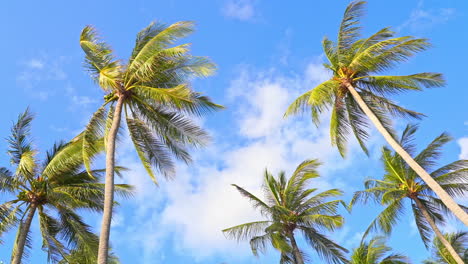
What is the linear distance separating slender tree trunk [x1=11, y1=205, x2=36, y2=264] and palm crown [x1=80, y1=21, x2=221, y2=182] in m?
3.91

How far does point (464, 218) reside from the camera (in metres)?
12.2

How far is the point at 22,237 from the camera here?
46.3 ft

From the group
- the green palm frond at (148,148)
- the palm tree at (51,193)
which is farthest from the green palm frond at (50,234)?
the green palm frond at (148,148)

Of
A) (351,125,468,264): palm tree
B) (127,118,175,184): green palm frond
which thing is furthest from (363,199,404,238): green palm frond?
(127,118,175,184): green palm frond

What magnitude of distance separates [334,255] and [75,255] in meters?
12.0

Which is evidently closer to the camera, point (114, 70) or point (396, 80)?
point (114, 70)

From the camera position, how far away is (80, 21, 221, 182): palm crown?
13.0 metres

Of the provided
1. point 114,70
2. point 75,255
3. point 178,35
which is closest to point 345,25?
point 178,35

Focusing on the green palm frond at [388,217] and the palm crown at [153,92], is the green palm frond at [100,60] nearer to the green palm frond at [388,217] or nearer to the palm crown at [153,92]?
the palm crown at [153,92]

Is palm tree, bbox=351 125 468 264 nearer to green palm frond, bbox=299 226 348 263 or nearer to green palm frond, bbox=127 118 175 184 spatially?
green palm frond, bbox=299 226 348 263

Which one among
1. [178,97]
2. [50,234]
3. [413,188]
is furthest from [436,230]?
[50,234]

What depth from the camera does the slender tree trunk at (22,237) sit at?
1370 centimetres

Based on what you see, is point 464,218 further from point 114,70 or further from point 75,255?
point 75,255

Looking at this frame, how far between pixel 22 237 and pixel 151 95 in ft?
24.1
